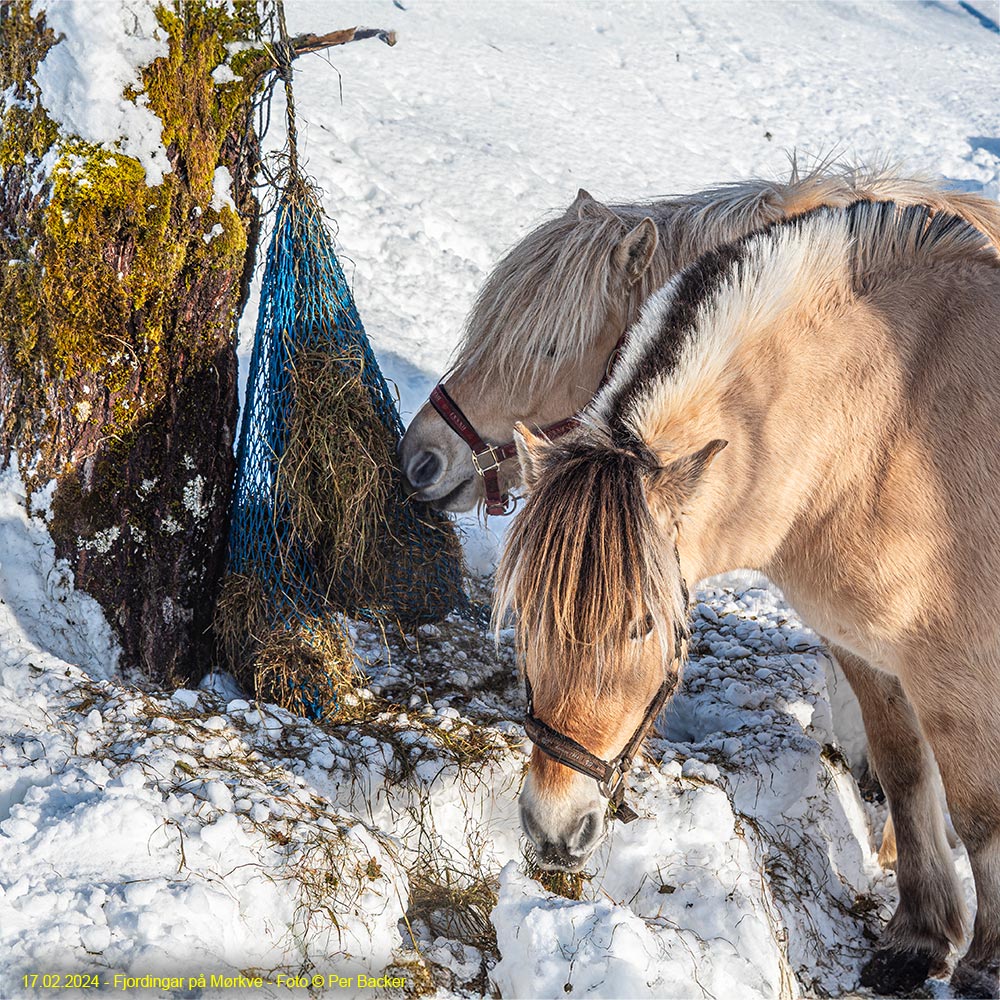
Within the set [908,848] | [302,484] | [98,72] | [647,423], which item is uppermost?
[98,72]

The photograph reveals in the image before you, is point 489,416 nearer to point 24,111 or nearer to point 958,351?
point 958,351

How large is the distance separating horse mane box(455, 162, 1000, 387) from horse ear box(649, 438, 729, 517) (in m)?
1.29

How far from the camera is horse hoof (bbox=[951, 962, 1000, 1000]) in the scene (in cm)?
294

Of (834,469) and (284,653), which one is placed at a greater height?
(834,469)

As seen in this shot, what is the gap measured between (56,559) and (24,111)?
54.9 inches

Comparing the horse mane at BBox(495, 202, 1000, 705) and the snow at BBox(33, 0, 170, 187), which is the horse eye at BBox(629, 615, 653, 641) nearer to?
the horse mane at BBox(495, 202, 1000, 705)

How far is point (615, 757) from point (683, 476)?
0.75 metres

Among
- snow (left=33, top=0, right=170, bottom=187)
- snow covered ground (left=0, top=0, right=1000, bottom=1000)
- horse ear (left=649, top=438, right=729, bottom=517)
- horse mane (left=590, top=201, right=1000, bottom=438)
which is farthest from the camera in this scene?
snow (left=33, top=0, right=170, bottom=187)

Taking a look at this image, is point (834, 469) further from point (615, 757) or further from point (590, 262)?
point (590, 262)

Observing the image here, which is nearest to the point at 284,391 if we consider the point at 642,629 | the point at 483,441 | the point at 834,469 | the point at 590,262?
the point at 483,441

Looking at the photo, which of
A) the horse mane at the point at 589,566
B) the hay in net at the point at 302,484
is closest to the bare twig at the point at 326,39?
the hay in net at the point at 302,484

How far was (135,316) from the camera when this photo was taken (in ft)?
9.68

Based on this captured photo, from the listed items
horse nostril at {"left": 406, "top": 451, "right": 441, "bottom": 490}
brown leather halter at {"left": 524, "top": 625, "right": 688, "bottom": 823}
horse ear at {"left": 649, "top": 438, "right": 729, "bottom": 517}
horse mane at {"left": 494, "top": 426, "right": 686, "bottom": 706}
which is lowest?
brown leather halter at {"left": 524, "top": 625, "right": 688, "bottom": 823}

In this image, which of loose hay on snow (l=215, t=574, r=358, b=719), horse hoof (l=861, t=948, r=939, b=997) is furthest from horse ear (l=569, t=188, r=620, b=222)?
horse hoof (l=861, t=948, r=939, b=997)
